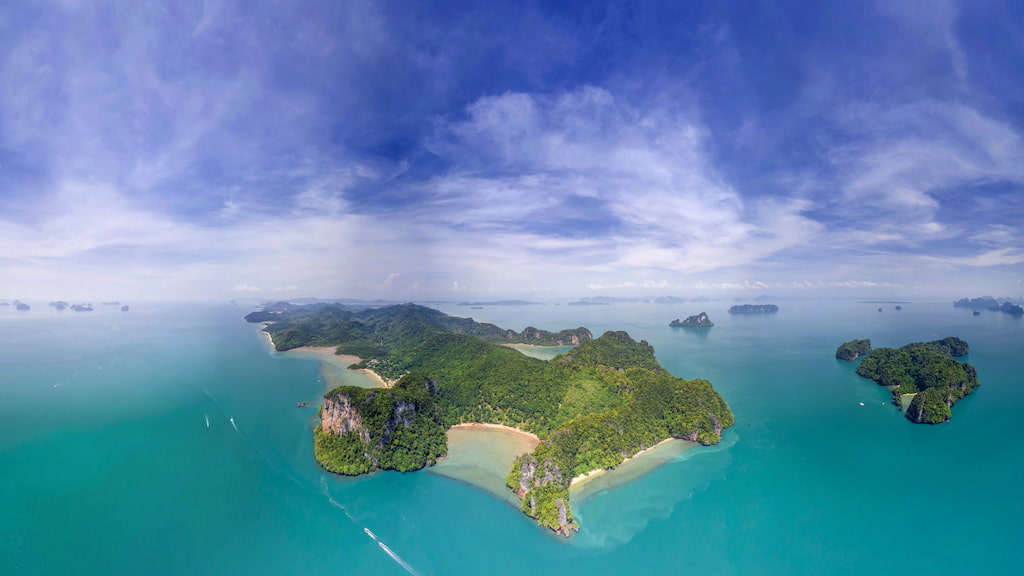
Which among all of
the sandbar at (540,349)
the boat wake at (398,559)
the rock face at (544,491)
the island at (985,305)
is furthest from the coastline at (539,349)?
the island at (985,305)

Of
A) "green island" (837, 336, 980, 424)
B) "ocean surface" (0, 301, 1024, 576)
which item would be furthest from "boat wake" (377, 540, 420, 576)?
"green island" (837, 336, 980, 424)

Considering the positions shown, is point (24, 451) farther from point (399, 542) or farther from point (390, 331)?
point (390, 331)

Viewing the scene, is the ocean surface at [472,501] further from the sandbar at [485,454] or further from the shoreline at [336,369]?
the shoreline at [336,369]

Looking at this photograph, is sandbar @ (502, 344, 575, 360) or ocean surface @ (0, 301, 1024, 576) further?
sandbar @ (502, 344, 575, 360)

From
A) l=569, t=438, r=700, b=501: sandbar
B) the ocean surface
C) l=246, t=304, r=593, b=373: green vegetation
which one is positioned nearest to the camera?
the ocean surface

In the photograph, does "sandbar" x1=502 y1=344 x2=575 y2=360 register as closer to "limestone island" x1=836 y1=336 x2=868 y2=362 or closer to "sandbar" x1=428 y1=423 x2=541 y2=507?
"sandbar" x1=428 y1=423 x2=541 y2=507

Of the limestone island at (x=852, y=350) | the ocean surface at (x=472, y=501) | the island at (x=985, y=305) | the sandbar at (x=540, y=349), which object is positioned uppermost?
the island at (x=985, y=305)

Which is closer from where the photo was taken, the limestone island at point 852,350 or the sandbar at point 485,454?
the sandbar at point 485,454
